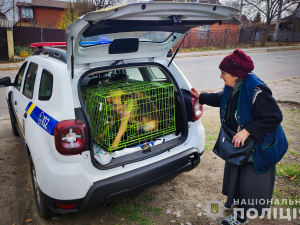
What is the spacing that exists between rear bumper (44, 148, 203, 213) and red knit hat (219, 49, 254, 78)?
106 centimetres

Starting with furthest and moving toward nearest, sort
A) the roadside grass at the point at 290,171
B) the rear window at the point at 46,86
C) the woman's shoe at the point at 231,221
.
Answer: the roadside grass at the point at 290,171 → the woman's shoe at the point at 231,221 → the rear window at the point at 46,86

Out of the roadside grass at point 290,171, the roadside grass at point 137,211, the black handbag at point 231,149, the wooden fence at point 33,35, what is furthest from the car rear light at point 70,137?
the wooden fence at point 33,35

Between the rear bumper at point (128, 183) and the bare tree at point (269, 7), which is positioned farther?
the bare tree at point (269, 7)

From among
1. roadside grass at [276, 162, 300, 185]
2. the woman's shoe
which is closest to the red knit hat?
the woman's shoe

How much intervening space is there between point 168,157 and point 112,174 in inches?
26.1

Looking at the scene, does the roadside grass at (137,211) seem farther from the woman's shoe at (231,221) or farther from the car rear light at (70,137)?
the car rear light at (70,137)

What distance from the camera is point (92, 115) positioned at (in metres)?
2.70

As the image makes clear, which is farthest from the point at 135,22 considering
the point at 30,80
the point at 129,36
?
the point at 30,80

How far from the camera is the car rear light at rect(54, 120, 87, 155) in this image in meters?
2.12

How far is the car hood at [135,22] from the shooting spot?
1.99 meters

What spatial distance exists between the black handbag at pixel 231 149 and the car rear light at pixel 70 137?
1.30 meters

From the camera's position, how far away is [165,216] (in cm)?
272

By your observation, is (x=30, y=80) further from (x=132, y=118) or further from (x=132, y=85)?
(x=132, y=118)

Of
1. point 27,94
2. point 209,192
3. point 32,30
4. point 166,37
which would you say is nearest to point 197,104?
point 166,37
